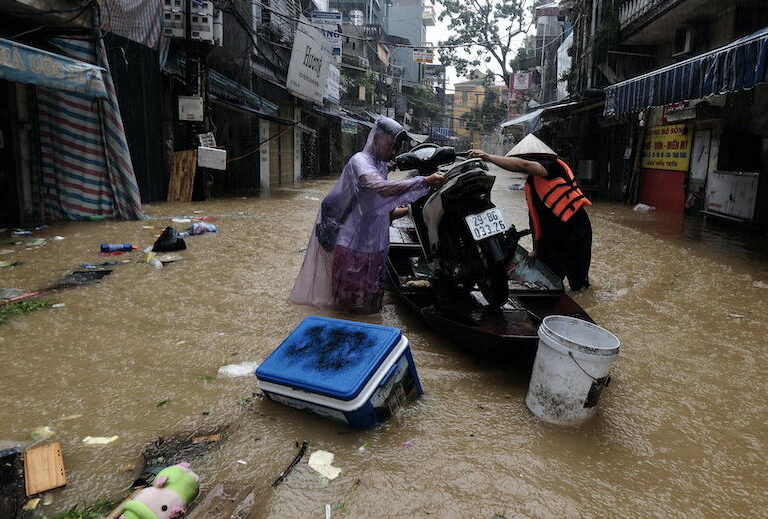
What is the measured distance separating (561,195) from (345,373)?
2.84 metres

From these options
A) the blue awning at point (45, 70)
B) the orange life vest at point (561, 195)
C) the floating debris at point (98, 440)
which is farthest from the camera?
the blue awning at point (45, 70)

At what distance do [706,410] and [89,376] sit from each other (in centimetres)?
326

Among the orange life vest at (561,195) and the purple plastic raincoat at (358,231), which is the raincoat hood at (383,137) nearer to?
the purple plastic raincoat at (358,231)

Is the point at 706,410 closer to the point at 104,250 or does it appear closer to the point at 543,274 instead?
the point at 543,274

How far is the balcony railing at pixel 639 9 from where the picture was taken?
11.1 meters

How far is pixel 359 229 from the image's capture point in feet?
12.2

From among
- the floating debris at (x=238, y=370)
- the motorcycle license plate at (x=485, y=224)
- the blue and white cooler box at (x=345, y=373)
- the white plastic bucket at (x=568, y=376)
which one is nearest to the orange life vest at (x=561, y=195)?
the motorcycle license plate at (x=485, y=224)

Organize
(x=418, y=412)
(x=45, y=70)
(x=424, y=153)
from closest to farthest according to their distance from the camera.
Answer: (x=418, y=412) → (x=424, y=153) → (x=45, y=70)

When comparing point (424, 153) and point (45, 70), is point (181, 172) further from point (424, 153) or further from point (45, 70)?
point (424, 153)

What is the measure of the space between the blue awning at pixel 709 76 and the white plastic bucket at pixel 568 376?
17.0 feet

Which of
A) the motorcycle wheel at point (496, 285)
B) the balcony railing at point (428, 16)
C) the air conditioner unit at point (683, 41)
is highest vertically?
the balcony railing at point (428, 16)

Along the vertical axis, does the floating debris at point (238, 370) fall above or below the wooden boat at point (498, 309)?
below

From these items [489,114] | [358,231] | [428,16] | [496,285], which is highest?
[428,16]

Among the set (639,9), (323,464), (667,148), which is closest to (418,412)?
(323,464)
